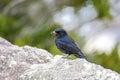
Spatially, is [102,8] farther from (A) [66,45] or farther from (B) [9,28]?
(A) [66,45]

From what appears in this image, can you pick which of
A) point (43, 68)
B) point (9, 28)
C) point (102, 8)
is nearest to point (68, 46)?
point (43, 68)

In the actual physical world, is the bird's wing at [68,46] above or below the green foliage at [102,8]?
below

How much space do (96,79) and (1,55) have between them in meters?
1.04

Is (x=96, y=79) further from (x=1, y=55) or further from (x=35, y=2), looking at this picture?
(x=35, y=2)

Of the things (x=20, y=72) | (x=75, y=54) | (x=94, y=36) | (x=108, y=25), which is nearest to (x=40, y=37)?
(x=94, y=36)

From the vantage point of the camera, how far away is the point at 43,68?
5.05m

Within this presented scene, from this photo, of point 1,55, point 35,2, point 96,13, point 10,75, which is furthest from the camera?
point 35,2

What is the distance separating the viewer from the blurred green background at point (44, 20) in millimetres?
8875

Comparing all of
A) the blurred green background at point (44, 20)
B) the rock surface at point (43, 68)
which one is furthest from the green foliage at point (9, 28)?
the rock surface at point (43, 68)

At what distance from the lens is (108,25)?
10695 mm

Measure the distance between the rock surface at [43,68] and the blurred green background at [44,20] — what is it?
9.72 feet

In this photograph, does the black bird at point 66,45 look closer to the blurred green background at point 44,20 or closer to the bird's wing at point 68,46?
the bird's wing at point 68,46

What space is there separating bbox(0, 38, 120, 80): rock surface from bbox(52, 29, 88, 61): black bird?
0.27m

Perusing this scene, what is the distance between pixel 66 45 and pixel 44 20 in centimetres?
500
